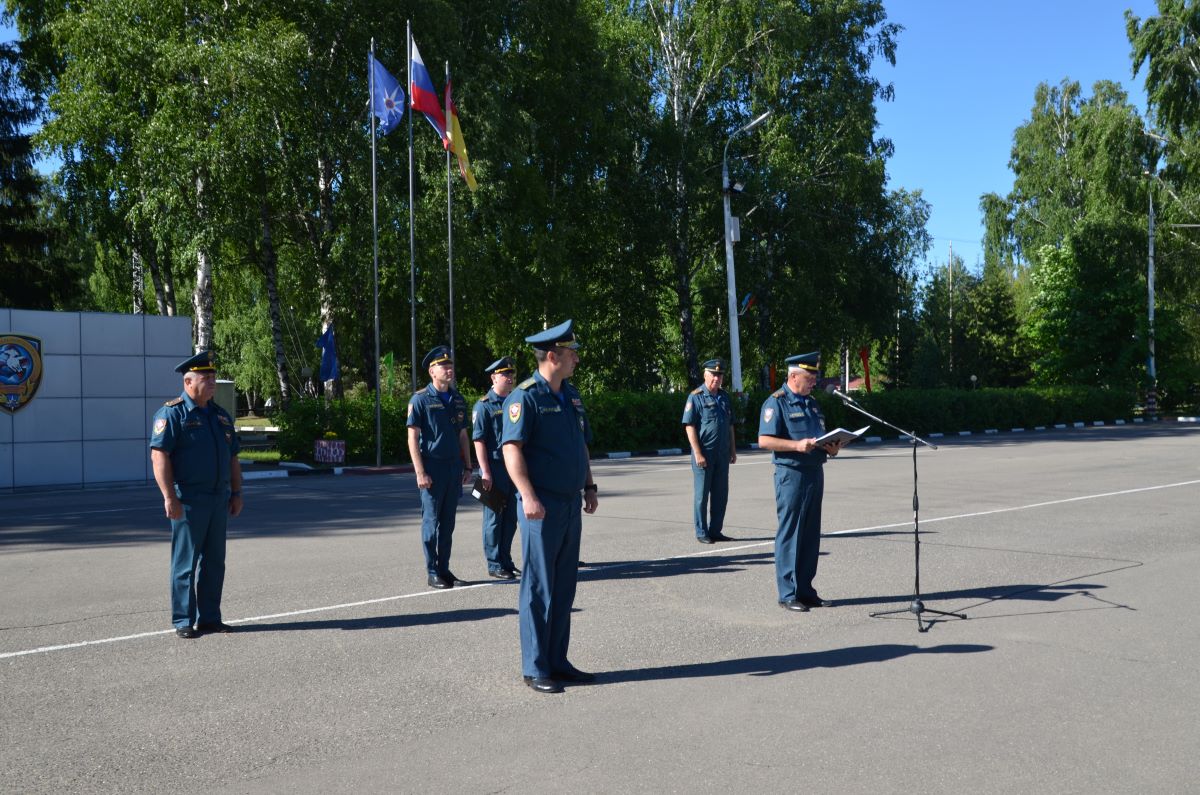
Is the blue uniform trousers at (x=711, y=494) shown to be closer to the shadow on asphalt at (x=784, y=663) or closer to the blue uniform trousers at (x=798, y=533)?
the blue uniform trousers at (x=798, y=533)

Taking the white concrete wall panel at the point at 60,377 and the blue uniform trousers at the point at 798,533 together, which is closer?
the blue uniform trousers at the point at 798,533

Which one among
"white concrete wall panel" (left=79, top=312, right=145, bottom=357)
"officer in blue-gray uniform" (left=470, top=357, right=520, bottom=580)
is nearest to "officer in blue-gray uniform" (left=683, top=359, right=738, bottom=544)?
"officer in blue-gray uniform" (left=470, top=357, right=520, bottom=580)

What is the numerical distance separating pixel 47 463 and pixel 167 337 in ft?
10.8

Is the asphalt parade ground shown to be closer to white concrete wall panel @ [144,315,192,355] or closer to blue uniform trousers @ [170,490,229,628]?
blue uniform trousers @ [170,490,229,628]

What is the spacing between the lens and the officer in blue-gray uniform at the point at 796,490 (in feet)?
24.4

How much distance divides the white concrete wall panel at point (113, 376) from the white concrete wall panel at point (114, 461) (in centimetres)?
99

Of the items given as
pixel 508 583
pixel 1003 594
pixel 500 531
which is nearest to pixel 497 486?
pixel 500 531

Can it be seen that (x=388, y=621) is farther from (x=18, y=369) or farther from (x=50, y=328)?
(x=50, y=328)

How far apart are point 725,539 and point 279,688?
6054 mm

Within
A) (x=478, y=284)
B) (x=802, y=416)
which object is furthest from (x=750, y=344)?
(x=802, y=416)

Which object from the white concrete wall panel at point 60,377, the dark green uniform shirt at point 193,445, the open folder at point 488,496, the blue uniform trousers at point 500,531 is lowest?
the blue uniform trousers at point 500,531

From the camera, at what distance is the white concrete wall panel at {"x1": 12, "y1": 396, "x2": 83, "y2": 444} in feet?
64.2

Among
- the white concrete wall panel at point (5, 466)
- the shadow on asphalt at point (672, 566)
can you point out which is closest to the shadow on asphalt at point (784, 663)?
the shadow on asphalt at point (672, 566)

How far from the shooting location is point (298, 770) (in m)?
4.40
